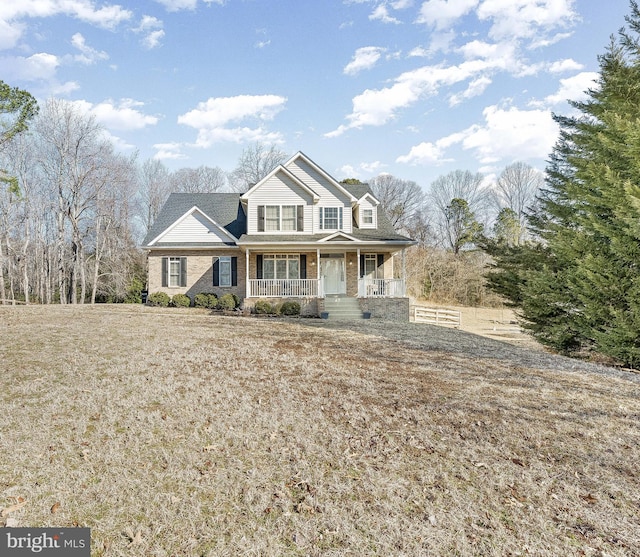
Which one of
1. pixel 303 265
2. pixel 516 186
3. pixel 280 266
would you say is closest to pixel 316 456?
pixel 303 265

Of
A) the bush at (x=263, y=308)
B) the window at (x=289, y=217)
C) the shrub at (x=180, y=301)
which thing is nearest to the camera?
the bush at (x=263, y=308)

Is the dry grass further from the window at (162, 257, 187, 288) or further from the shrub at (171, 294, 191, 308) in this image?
the window at (162, 257, 187, 288)

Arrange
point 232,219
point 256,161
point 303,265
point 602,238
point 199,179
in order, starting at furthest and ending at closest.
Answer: point 199,179 → point 256,161 → point 232,219 → point 303,265 → point 602,238

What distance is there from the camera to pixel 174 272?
63.5 ft

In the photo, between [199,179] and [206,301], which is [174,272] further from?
[199,179]

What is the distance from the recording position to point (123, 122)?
1055 inches

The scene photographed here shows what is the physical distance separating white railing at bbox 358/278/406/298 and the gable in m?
7.34

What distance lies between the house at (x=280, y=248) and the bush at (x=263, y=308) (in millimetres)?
908

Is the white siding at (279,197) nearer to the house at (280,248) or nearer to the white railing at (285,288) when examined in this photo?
the house at (280,248)

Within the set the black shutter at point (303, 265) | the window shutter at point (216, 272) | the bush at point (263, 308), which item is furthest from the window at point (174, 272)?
the black shutter at point (303, 265)

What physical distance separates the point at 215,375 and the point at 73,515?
3.42 meters

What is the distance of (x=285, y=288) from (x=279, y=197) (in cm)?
472

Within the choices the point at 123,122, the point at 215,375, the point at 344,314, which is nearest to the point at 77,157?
the point at 123,122

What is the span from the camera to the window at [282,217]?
18828 millimetres
